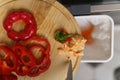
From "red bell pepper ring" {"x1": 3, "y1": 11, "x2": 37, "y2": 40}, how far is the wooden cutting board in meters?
0.02

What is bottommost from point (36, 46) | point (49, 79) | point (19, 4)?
point (49, 79)

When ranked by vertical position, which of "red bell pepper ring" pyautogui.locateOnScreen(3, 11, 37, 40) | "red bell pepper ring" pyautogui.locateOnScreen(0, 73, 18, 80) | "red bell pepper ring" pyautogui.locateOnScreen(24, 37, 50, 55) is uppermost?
"red bell pepper ring" pyautogui.locateOnScreen(3, 11, 37, 40)

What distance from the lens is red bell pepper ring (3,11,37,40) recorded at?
3.14ft

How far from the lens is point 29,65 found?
969 millimetres

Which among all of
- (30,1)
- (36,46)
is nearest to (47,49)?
(36,46)

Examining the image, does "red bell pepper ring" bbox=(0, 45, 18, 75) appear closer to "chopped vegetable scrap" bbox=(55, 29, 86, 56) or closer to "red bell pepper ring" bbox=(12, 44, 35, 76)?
"red bell pepper ring" bbox=(12, 44, 35, 76)

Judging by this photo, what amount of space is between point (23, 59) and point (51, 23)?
135mm

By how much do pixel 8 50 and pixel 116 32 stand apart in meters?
0.35

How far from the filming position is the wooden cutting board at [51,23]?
0.97m

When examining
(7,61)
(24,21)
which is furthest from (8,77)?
(24,21)

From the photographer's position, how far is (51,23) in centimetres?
99

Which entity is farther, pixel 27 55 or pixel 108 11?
pixel 108 11

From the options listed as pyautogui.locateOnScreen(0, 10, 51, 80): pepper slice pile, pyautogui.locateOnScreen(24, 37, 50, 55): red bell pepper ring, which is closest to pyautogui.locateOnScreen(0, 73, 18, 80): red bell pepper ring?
pyautogui.locateOnScreen(0, 10, 51, 80): pepper slice pile

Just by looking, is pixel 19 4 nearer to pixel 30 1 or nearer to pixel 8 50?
pixel 30 1
